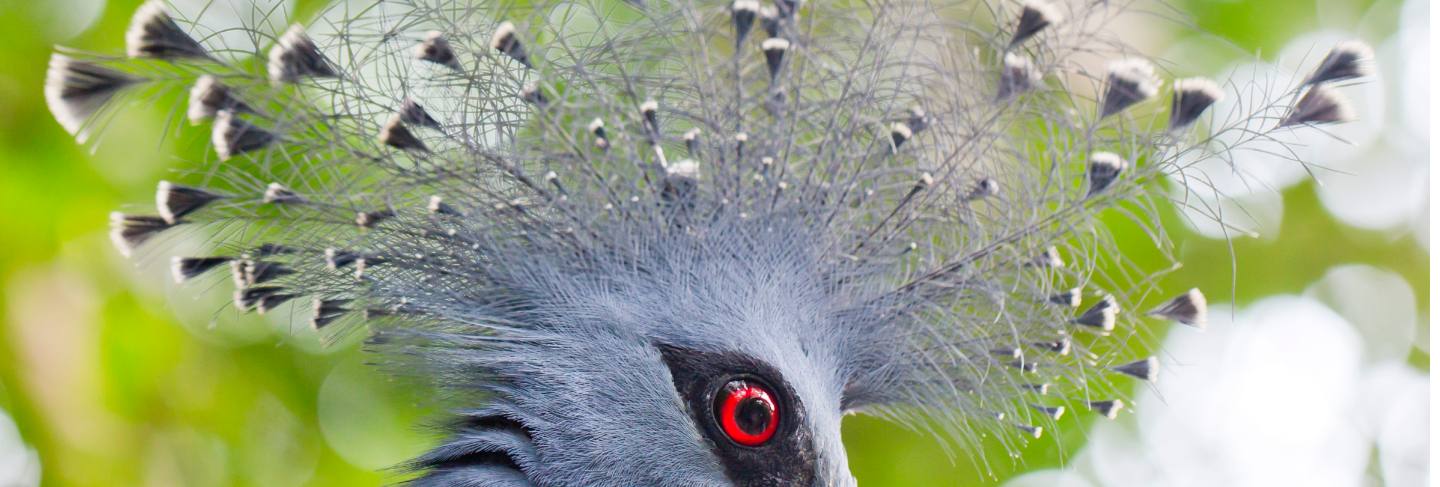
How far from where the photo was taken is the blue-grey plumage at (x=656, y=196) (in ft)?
4.41

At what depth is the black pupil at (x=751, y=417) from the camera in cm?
141

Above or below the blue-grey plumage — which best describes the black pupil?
below

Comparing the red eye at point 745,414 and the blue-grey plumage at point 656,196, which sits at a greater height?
the blue-grey plumage at point 656,196

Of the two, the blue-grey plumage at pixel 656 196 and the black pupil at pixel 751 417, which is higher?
the blue-grey plumage at pixel 656 196

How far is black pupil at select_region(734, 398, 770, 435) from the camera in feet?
4.64

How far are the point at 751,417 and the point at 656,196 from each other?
33 centimetres

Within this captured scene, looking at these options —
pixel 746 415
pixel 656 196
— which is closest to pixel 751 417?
Answer: pixel 746 415

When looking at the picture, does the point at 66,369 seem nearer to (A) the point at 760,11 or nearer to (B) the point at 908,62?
(A) the point at 760,11

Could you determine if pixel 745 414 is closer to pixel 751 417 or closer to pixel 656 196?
pixel 751 417

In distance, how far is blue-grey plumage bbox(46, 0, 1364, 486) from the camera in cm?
134

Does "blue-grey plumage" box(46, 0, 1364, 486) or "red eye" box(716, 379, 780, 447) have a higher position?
"blue-grey plumage" box(46, 0, 1364, 486)

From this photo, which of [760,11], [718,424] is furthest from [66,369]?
[760,11]

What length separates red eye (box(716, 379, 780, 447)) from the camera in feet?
4.64

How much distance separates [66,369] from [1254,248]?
2.72 metres
